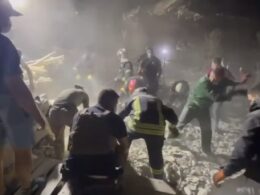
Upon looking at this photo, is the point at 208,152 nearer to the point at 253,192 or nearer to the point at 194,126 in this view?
the point at 194,126

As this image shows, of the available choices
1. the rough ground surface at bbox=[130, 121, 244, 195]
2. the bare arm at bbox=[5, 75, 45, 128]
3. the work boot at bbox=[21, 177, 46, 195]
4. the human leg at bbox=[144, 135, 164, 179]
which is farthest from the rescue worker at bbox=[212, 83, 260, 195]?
the bare arm at bbox=[5, 75, 45, 128]

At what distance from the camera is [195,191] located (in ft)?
21.4

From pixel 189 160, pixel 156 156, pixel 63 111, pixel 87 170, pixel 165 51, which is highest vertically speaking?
pixel 165 51

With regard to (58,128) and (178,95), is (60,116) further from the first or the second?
(178,95)

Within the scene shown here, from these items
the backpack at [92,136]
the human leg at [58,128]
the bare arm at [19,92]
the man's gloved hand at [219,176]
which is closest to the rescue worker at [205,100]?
the human leg at [58,128]

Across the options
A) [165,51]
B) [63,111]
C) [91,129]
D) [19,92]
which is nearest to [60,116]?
[63,111]

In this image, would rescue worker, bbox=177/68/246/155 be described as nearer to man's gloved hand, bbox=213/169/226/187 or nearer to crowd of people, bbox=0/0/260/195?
crowd of people, bbox=0/0/260/195

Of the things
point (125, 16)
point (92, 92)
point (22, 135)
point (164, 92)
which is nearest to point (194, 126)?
point (164, 92)

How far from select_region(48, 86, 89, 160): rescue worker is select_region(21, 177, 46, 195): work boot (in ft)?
5.45

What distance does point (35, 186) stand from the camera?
15.7ft

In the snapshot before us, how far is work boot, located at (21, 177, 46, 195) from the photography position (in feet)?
15.0

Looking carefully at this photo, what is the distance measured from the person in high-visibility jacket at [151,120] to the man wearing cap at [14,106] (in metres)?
2.48

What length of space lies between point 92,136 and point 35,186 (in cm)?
99

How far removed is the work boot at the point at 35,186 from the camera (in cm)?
456
